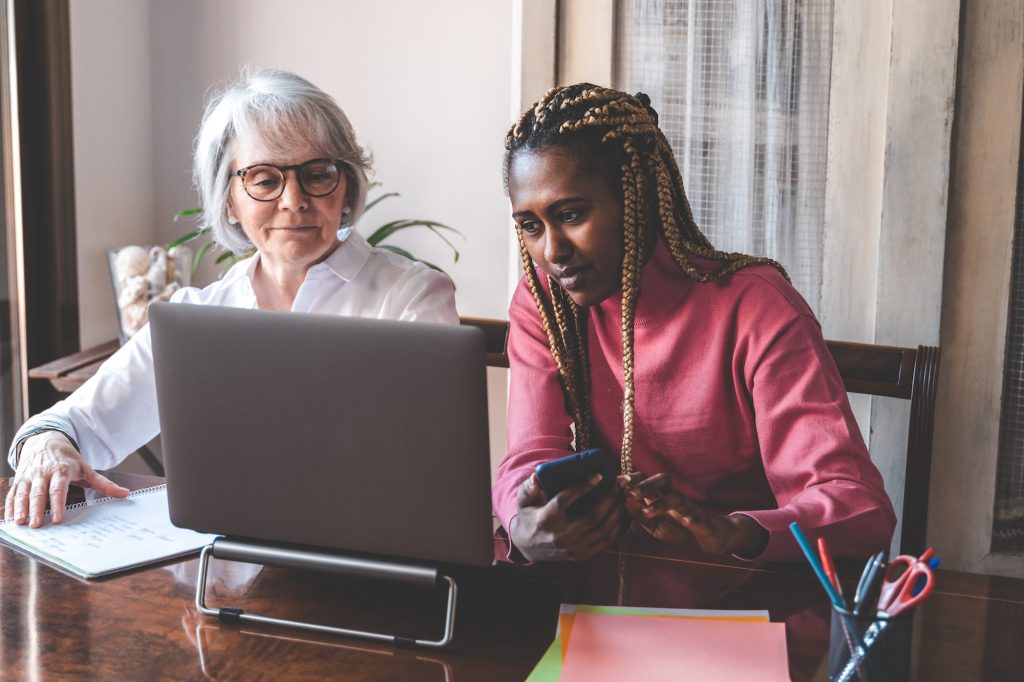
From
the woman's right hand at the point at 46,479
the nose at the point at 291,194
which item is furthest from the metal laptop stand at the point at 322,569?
the nose at the point at 291,194

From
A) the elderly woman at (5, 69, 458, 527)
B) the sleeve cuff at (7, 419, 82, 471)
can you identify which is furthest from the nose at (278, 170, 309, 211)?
the sleeve cuff at (7, 419, 82, 471)

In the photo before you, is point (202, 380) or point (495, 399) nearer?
point (202, 380)

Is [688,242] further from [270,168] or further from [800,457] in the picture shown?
[270,168]

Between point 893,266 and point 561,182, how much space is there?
0.89 meters

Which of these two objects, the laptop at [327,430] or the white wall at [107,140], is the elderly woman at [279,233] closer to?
the laptop at [327,430]

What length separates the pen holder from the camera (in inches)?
32.7

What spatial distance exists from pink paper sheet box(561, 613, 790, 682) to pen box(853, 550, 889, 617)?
0.43 feet

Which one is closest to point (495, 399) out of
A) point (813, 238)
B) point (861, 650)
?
point (813, 238)

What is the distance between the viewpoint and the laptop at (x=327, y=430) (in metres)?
0.96

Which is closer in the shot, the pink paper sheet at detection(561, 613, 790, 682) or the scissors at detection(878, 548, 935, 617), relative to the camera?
the scissors at detection(878, 548, 935, 617)

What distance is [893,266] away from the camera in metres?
1.93

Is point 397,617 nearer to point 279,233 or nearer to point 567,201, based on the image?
point 567,201

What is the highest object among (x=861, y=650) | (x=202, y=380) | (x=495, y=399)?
(x=202, y=380)

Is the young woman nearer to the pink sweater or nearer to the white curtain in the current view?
the pink sweater
